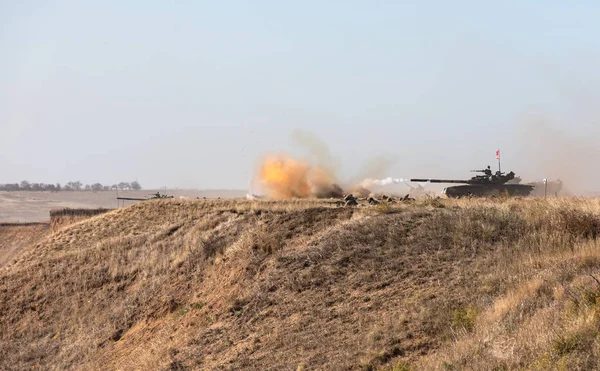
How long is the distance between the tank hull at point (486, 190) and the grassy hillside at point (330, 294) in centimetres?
1700

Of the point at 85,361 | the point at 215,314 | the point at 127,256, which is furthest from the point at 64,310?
the point at 215,314

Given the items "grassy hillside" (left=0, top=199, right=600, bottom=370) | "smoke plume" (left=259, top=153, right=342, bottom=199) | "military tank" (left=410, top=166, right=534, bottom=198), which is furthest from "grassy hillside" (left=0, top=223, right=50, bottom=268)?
"military tank" (left=410, top=166, right=534, bottom=198)

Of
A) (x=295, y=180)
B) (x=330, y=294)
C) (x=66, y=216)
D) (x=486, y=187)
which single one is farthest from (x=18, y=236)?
(x=330, y=294)

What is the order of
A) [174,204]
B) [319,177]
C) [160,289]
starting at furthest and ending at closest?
1. [319,177]
2. [174,204]
3. [160,289]

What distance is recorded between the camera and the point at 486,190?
4412 centimetres

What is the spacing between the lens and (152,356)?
58.9 ft

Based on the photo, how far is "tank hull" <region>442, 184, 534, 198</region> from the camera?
43.2 meters

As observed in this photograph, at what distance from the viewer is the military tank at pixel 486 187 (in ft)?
142

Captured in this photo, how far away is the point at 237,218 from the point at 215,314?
9.44 metres

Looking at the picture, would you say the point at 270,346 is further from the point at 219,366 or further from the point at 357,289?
the point at 357,289

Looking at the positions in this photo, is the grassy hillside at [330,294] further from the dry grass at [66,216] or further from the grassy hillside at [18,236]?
the grassy hillside at [18,236]

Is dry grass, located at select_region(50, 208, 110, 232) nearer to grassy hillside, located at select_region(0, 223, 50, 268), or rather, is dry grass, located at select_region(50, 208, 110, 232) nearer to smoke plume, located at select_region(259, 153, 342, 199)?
grassy hillside, located at select_region(0, 223, 50, 268)

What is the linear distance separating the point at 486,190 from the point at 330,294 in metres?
28.8

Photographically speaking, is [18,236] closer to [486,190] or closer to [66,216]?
[66,216]
